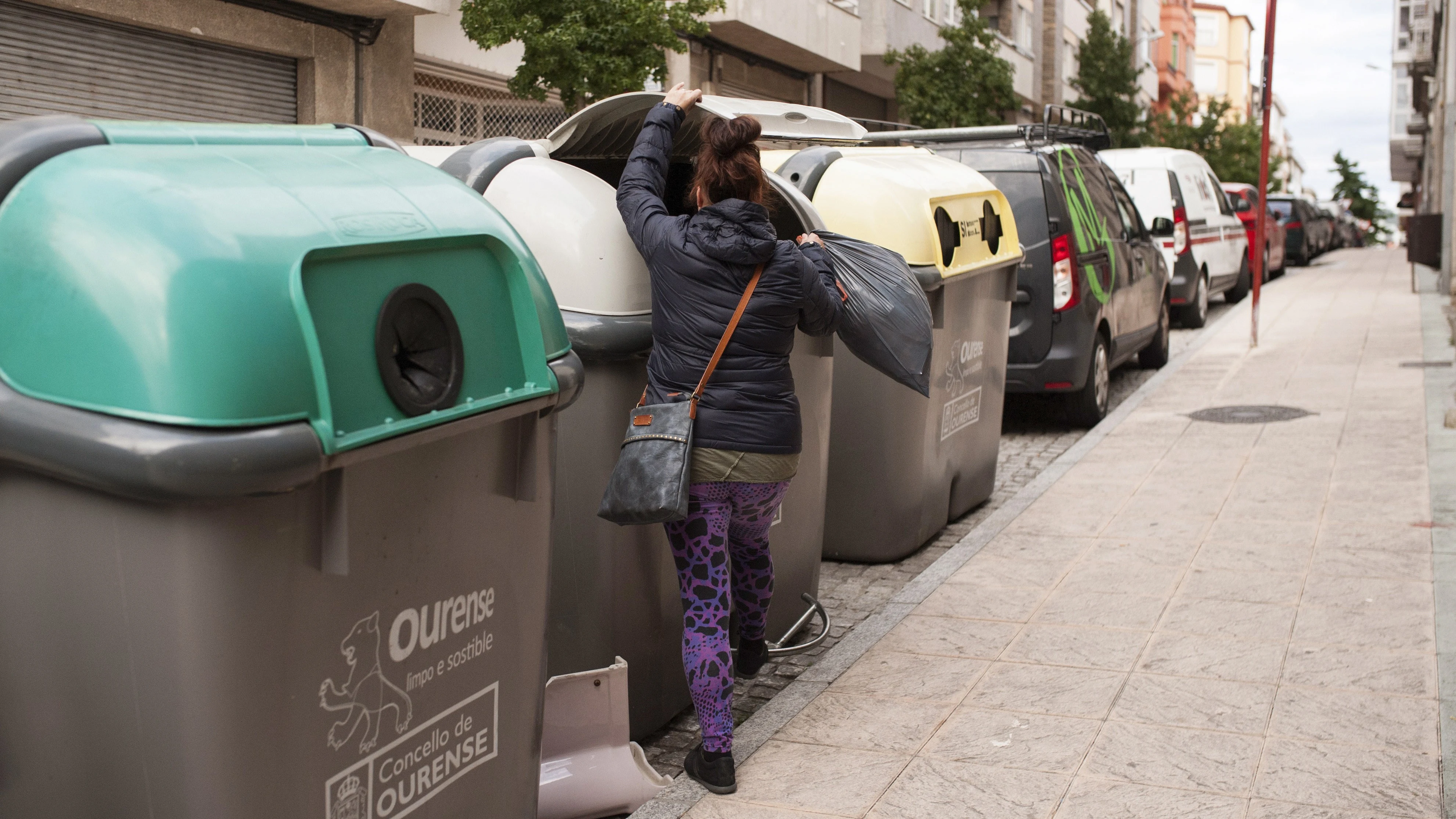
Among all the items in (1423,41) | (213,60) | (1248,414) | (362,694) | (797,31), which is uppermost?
(1423,41)

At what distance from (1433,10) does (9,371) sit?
34389 mm

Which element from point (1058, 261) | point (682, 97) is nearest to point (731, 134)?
point (682, 97)

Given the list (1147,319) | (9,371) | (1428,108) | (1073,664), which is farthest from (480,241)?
(1428,108)

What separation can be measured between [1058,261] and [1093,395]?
47.2 inches

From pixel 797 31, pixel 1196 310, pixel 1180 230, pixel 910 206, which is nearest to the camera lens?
pixel 910 206

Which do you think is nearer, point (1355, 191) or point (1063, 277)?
point (1063, 277)

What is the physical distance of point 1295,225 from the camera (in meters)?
27.3

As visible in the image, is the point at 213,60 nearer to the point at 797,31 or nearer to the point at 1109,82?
the point at 797,31

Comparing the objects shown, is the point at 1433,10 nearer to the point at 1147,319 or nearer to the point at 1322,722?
the point at 1147,319

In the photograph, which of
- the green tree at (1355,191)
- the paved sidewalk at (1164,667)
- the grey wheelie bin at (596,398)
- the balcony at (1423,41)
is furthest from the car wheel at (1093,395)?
the green tree at (1355,191)

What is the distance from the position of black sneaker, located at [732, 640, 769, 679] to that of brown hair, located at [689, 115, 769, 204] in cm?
151

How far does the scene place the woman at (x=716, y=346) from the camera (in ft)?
12.1

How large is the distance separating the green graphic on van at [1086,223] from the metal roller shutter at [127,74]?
679cm

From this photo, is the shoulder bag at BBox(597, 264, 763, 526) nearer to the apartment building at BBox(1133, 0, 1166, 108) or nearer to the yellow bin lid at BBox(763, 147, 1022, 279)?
the yellow bin lid at BBox(763, 147, 1022, 279)
